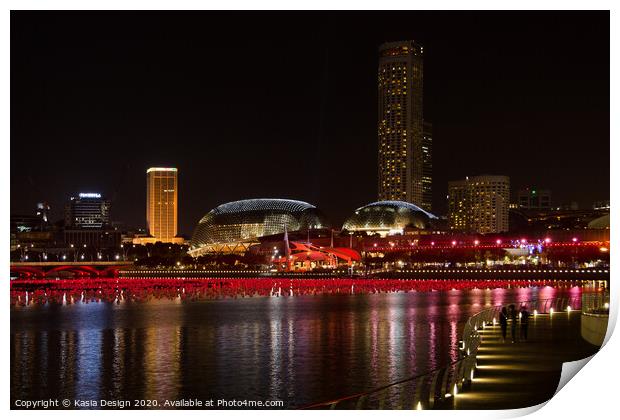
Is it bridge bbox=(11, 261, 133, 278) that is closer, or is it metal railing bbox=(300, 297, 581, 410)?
metal railing bbox=(300, 297, 581, 410)

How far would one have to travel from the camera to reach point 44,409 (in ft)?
58.2

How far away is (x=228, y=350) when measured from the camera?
29.0 metres

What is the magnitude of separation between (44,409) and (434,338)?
1648cm

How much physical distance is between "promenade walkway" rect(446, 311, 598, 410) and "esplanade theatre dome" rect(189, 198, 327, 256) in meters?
141

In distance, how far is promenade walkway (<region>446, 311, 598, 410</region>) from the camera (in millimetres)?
17016

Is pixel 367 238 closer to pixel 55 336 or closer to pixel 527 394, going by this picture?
pixel 55 336

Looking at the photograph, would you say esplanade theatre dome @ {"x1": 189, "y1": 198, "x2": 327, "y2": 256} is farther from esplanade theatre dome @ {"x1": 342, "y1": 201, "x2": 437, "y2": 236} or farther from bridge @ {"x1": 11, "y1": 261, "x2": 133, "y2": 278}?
bridge @ {"x1": 11, "y1": 261, "x2": 133, "y2": 278}

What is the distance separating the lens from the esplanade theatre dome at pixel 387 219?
181125 millimetres

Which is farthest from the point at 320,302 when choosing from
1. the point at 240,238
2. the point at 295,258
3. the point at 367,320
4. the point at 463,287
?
the point at 240,238

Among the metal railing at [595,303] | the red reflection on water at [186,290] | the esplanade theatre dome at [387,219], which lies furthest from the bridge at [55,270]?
the esplanade theatre dome at [387,219]

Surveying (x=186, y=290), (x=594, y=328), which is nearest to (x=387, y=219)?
(x=186, y=290)

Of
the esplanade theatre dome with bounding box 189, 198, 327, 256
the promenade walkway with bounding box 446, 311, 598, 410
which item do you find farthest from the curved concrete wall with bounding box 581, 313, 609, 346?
the esplanade theatre dome with bounding box 189, 198, 327, 256

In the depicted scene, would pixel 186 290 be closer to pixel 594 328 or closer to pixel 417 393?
pixel 594 328

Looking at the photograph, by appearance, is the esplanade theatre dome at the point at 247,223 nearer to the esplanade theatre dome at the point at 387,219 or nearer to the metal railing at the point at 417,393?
the esplanade theatre dome at the point at 387,219
